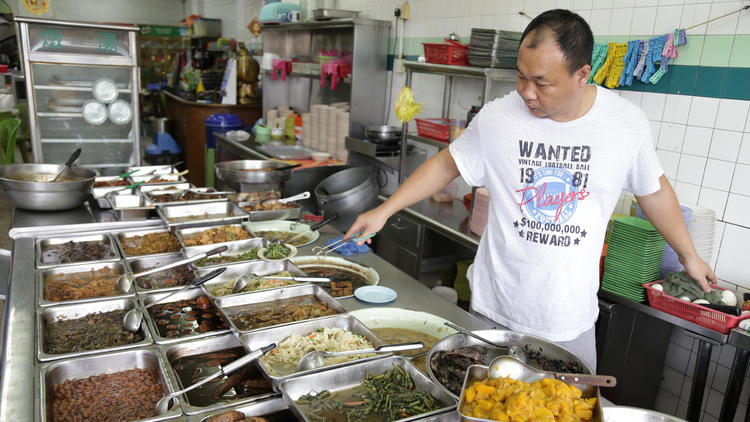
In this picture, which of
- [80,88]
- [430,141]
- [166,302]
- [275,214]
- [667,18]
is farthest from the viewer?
[80,88]

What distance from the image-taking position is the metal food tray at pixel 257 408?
4.26 feet

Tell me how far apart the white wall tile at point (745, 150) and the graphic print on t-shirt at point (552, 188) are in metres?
1.40

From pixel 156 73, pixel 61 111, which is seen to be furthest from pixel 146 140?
pixel 61 111

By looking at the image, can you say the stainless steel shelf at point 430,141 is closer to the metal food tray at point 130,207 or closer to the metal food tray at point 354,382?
the metal food tray at point 130,207

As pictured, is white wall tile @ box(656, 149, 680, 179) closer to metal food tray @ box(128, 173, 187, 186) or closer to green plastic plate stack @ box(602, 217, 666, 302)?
green plastic plate stack @ box(602, 217, 666, 302)

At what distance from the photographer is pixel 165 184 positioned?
346cm

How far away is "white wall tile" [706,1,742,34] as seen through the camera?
259 centimetres

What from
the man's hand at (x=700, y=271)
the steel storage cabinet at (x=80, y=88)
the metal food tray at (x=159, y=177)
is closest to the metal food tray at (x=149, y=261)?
the metal food tray at (x=159, y=177)

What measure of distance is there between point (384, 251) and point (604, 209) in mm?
2695

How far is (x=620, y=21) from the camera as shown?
3.14 m

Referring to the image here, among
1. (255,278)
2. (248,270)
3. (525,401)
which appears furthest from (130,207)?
(525,401)

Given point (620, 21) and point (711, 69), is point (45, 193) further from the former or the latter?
point (711, 69)

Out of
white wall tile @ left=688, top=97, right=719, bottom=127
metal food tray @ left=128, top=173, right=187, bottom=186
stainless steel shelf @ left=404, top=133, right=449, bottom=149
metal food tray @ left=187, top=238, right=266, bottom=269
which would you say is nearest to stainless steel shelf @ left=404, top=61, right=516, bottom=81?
stainless steel shelf @ left=404, top=133, right=449, bottom=149

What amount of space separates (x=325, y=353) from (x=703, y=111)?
8.01 feet
